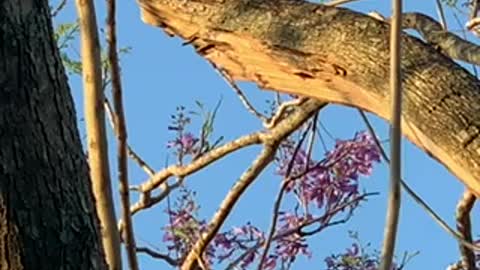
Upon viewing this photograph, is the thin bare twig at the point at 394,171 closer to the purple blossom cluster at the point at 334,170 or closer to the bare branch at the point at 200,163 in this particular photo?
the bare branch at the point at 200,163

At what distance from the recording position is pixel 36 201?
2.36 feet

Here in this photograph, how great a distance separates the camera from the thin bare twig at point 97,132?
33.1 inches

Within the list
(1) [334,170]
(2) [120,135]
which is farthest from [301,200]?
(2) [120,135]

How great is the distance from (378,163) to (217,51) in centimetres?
83

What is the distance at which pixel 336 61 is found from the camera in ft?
4.78

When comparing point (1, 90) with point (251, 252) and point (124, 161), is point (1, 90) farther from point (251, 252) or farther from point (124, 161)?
point (251, 252)

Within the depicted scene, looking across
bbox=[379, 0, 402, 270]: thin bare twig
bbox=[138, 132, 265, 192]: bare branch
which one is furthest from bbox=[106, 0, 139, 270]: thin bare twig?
bbox=[138, 132, 265, 192]: bare branch

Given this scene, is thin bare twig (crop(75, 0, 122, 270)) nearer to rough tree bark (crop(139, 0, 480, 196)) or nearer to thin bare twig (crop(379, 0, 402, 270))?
thin bare twig (crop(379, 0, 402, 270))

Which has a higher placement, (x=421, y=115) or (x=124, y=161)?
(x=421, y=115)

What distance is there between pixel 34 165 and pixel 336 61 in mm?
783

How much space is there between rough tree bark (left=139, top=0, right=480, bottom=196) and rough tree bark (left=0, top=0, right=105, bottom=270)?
2.02 feet

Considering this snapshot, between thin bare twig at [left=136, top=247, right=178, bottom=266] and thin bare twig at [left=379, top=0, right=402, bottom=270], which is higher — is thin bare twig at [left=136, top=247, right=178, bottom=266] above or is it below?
above

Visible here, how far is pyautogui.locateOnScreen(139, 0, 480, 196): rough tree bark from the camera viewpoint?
4.21 feet

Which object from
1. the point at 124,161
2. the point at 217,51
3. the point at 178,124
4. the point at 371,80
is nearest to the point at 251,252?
the point at 178,124
